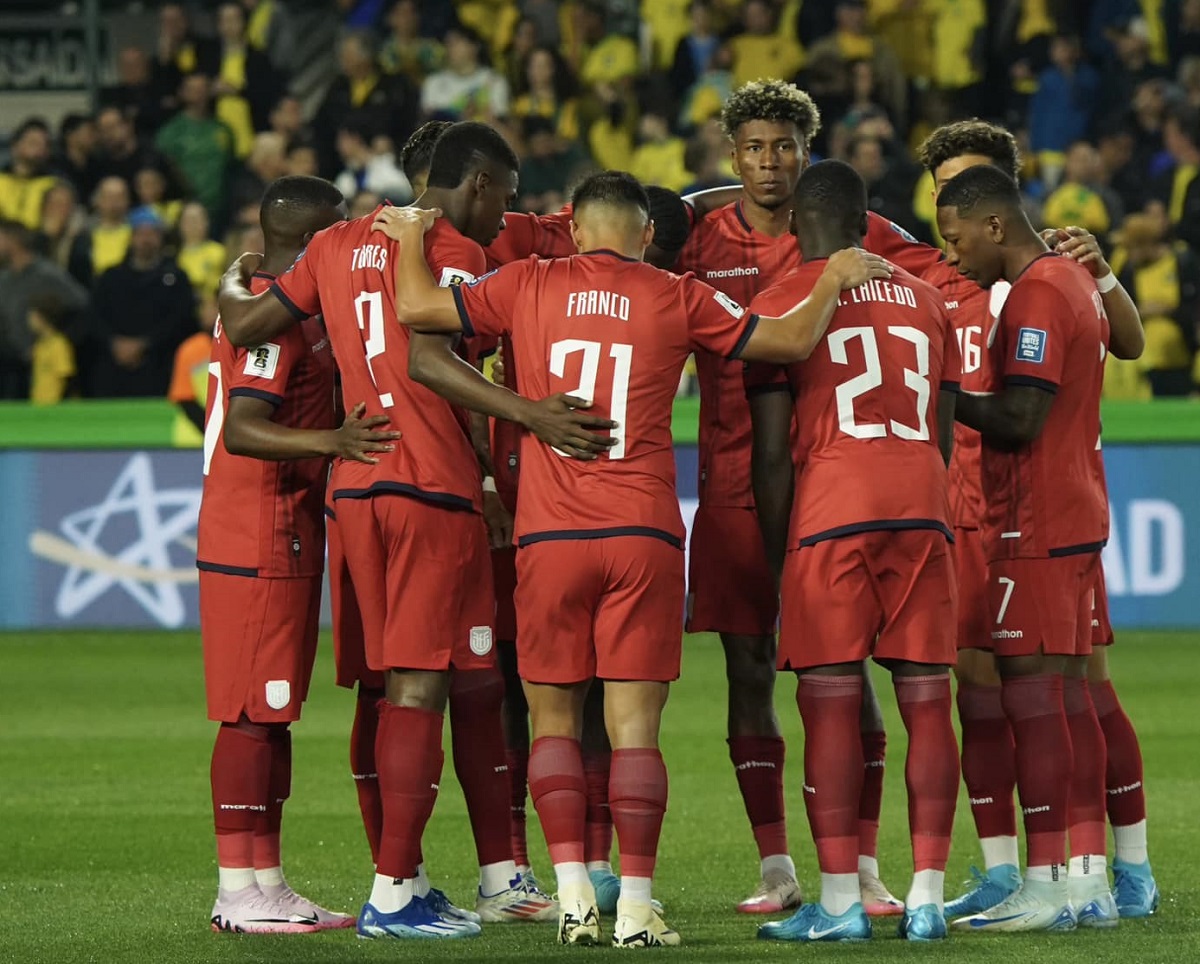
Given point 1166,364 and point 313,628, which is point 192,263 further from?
point 313,628

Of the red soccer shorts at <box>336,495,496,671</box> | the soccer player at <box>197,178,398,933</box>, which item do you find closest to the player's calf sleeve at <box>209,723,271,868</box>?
the soccer player at <box>197,178,398,933</box>

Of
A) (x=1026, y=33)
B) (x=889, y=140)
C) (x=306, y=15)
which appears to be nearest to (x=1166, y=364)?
(x=889, y=140)

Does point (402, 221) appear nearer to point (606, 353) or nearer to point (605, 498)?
point (606, 353)

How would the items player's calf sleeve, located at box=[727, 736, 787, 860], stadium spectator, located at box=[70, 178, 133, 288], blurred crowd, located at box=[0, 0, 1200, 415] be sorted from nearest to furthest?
1. player's calf sleeve, located at box=[727, 736, 787, 860]
2. blurred crowd, located at box=[0, 0, 1200, 415]
3. stadium spectator, located at box=[70, 178, 133, 288]

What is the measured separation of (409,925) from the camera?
20.4ft

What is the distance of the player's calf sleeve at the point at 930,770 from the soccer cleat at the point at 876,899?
0.60 metres

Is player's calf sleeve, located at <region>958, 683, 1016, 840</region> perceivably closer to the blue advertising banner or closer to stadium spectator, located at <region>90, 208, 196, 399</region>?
the blue advertising banner

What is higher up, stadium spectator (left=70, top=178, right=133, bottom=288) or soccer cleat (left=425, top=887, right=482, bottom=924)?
stadium spectator (left=70, top=178, right=133, bottom=288)

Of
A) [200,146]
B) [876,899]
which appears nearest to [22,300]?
[200,146]

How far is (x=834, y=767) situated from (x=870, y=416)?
3.28 feet

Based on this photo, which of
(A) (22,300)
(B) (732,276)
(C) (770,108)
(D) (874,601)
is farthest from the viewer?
(A) (22,300)

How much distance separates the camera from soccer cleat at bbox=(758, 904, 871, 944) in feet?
19.9

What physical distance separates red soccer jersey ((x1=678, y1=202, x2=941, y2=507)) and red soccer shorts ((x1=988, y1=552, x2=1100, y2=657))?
902 millimetres

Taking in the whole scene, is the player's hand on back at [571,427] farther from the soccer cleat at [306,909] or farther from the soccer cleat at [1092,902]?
the soccer cleat at [1092,902]
